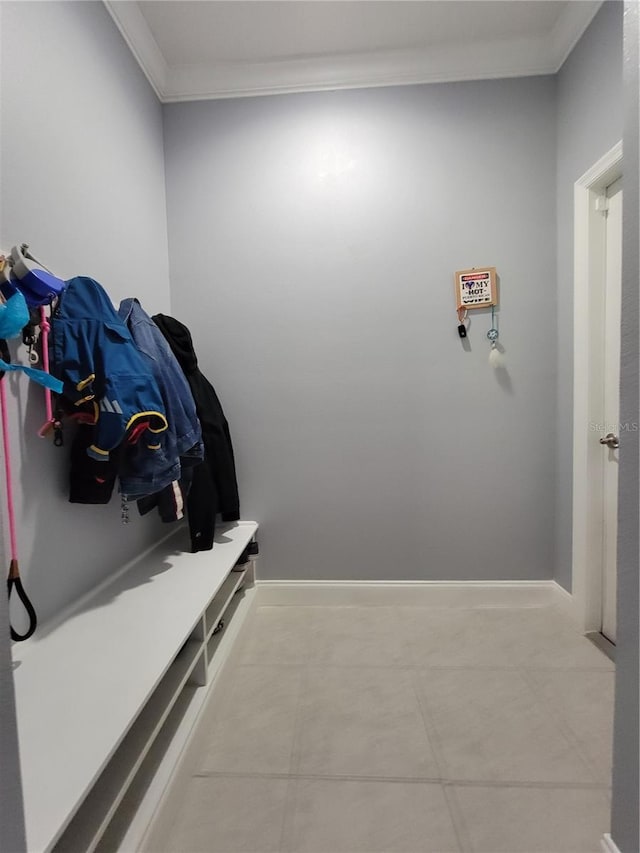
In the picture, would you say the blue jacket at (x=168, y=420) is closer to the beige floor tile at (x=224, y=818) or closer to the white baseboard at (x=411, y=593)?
the beige floor tile at (x=224, y=818)

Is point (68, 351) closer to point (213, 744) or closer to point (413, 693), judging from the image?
point (213, 744)

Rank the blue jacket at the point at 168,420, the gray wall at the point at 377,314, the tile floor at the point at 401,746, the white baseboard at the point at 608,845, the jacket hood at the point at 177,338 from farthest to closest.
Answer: the gray wall at the point at 377,314 → the jacket hood at the point at 177,338 → the blue jacket at the point at 168,420 → the tile floor at the point at 401,746 → the white baseboard at the point at 608,845

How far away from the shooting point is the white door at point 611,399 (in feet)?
5.64

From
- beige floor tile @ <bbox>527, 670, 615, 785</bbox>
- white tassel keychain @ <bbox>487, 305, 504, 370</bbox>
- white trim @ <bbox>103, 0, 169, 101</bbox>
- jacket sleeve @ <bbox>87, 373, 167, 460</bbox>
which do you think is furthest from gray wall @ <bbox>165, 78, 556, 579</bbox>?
jacket sleeve @ <bbox>87, 373, 167, 460</bbox>

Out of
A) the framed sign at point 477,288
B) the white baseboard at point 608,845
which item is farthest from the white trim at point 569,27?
the white baseboard at point 608,845

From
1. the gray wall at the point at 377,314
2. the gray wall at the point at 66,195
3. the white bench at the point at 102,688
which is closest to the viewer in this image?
the white bench at the point at 102,688

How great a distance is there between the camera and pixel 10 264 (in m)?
1.05

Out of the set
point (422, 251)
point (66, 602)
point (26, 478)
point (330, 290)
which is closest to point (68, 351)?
point (26, 478)

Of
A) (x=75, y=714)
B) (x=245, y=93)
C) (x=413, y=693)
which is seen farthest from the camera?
(x=245, y=93)

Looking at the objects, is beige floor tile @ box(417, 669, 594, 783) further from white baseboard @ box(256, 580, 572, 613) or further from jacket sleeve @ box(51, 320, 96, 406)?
jacket sleeve @ box(51, 320, 96, 406)

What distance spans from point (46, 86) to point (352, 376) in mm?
1648

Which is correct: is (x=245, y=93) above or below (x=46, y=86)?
above

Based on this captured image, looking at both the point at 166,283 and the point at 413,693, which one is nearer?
the point at 413,693

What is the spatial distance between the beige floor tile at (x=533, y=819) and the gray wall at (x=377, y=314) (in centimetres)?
107
